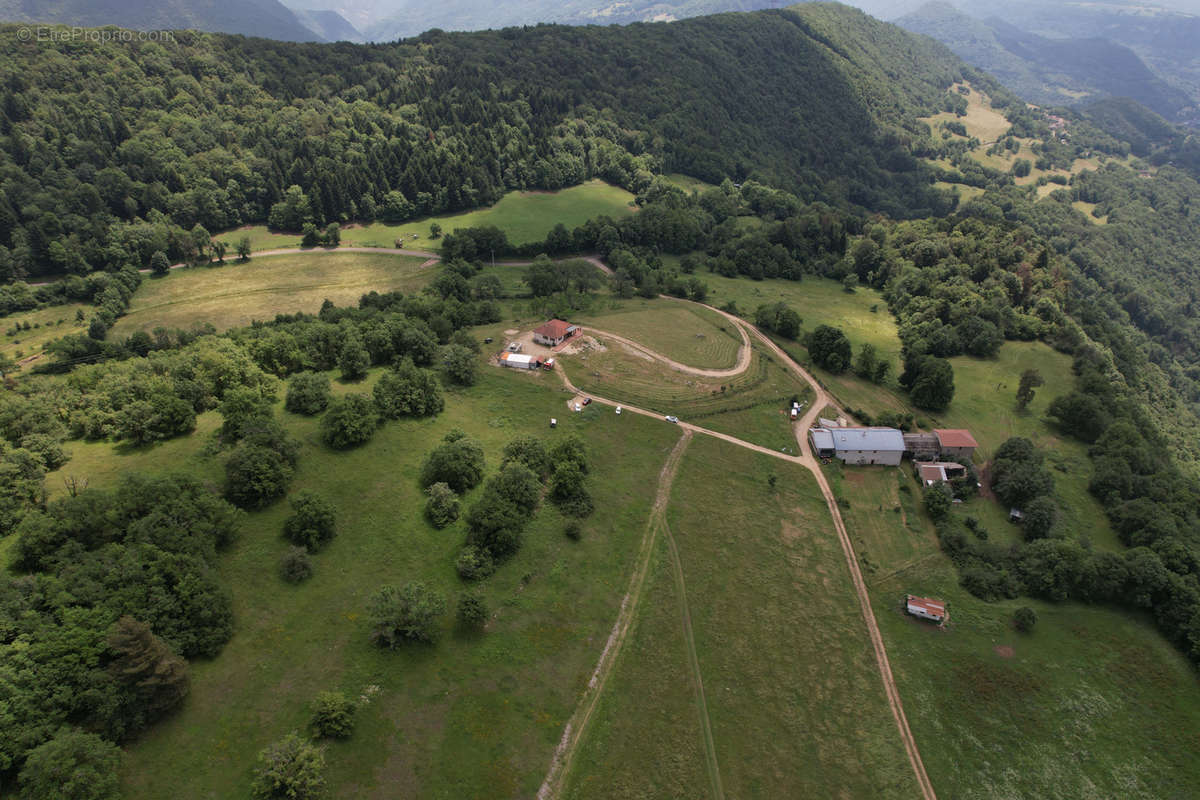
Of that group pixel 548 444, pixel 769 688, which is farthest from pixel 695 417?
pixel 769 688

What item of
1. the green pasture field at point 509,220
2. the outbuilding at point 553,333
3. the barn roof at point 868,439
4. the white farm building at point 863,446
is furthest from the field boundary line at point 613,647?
the green pasture field at point 509,220

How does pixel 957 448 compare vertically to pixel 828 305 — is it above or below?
below

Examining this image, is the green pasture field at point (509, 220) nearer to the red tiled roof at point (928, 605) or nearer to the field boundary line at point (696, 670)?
the field boundary line at point (696, 670)

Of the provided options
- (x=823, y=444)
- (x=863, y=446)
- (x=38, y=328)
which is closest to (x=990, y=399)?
(x=863, y=446)

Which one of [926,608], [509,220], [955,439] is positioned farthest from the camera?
[509,220]

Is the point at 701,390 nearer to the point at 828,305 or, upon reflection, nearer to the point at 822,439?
the point at 822,439
